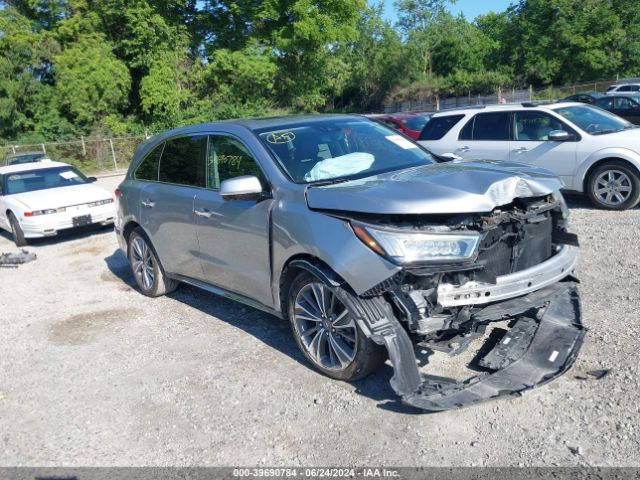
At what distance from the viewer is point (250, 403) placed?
13.0 ft

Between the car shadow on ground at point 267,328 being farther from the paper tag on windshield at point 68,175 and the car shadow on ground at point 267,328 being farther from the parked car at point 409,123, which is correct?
the parked car at point 409,123

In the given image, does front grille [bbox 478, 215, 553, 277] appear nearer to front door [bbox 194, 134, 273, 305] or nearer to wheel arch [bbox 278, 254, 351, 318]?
wheel arch [bbox 278, 254, 351, 318]

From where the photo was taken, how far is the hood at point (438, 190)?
3547 mm

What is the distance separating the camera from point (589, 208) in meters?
8.88

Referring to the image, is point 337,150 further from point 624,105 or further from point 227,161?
point 624,105

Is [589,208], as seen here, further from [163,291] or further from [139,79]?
[139,79]

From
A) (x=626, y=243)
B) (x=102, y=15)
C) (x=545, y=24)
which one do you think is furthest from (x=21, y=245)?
(x=545, y=24)

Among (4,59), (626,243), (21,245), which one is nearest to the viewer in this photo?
(626,243)

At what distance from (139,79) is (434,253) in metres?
37.0

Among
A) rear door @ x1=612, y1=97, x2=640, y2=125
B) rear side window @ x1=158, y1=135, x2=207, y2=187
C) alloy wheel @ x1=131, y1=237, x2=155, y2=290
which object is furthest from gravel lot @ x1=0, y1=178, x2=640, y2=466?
rear door @ x1=612, y1=97, x2=640, y2=125

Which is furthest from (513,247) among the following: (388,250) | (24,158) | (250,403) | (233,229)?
(24,158)

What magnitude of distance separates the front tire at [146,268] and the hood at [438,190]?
283 centimetres

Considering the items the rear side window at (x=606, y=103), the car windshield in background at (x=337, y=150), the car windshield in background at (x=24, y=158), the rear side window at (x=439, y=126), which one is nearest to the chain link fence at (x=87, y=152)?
the car windshield in background at (x=24, y=158)

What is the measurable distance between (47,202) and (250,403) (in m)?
7.80
